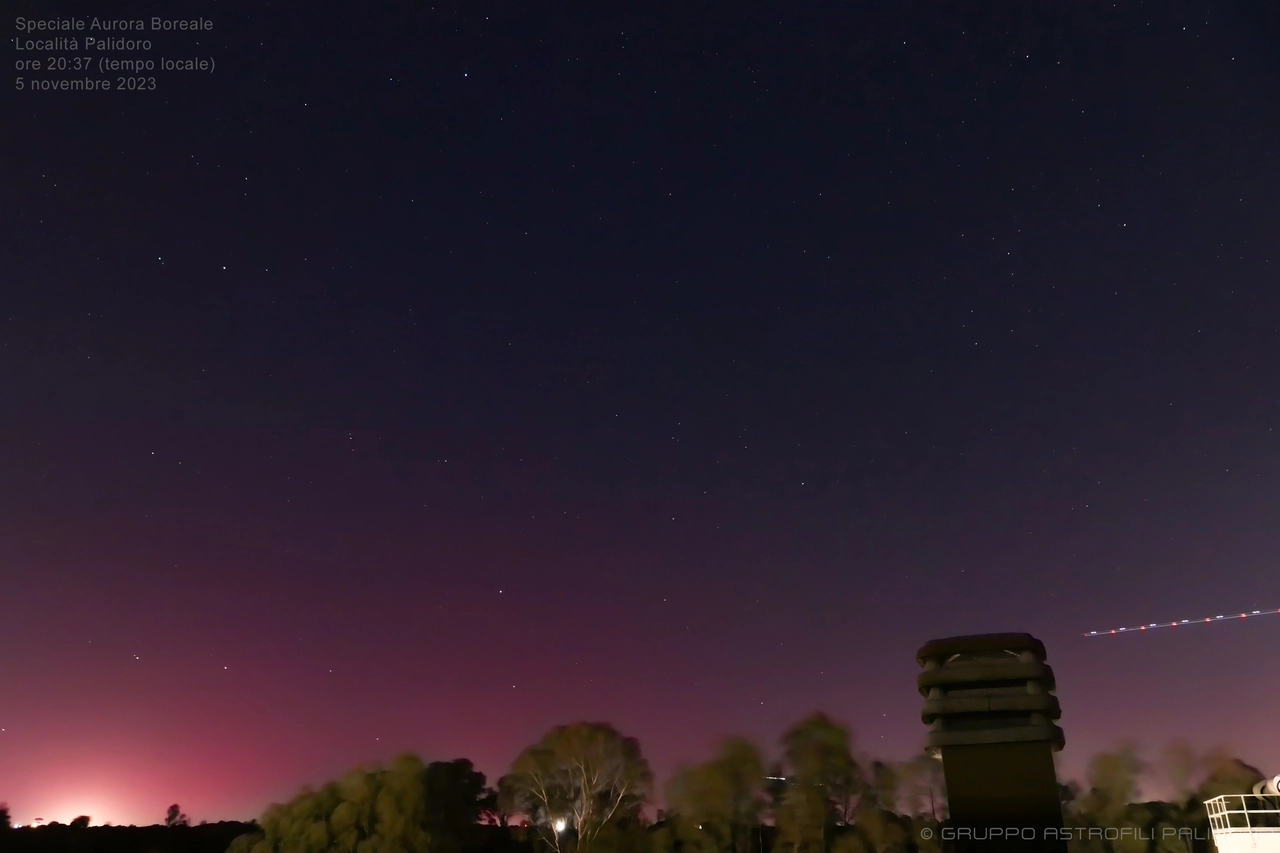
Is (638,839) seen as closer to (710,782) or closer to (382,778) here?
(710,782)

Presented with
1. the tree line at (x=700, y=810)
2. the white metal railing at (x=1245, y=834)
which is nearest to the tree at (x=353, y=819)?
the tree line at (x=700, y=810)

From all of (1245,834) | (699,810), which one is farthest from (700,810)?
(1245,834)

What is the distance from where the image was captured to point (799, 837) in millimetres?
57812

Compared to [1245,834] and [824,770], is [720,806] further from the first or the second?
[1245,834]

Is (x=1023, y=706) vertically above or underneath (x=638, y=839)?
above

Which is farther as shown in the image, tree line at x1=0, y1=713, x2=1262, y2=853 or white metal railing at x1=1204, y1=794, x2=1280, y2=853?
tree line at x1=0, y1=713, x2=1262, y2=853

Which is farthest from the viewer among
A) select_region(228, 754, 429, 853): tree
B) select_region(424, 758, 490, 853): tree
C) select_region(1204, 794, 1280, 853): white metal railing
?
select_region(424, 758, 490, 853): tree

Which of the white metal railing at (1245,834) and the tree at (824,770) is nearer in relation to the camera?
the white metal railing at (1245,834)

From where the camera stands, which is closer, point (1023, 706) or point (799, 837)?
point (1023, 706)

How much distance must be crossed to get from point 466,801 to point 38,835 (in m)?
46.5

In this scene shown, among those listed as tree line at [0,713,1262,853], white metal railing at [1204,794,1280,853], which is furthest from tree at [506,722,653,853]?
white metal railing at [1204,794,1280,853]

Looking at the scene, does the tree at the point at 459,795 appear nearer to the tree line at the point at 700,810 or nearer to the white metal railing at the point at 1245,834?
the tree line at the point at 700,810

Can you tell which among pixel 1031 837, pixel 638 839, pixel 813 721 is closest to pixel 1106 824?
pixel 813 721

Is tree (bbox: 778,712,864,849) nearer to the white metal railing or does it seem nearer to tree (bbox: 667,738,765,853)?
tree (bbox: 667,738,765,853)
